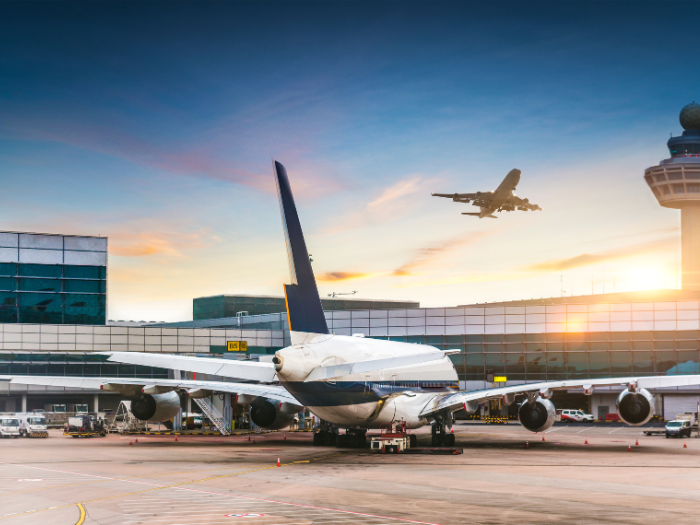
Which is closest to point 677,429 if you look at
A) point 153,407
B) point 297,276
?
point 297,276

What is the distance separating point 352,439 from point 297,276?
11488 mm

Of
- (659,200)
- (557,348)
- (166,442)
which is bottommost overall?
(166,442)

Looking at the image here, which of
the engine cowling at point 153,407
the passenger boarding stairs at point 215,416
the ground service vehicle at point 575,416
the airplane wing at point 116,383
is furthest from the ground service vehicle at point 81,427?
the ground service vehicle at point 575,416

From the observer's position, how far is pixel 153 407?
41.2m

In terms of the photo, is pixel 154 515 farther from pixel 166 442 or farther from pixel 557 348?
pixel 557 348

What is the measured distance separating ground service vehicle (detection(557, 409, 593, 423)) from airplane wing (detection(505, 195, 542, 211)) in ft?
64.6

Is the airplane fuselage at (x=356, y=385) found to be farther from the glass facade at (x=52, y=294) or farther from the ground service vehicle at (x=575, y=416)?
the glass facade at (x=52, y=294)

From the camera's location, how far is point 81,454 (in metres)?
Answer: 37.2

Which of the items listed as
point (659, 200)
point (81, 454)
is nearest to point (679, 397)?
point (81, 454)

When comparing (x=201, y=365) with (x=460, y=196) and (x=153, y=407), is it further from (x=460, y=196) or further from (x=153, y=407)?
(x=460, y=196)

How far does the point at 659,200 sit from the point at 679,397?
81697 millimetres

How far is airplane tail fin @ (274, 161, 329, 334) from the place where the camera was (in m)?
32.7

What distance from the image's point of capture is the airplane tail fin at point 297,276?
3272 cm

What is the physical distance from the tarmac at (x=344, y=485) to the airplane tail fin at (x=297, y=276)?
19.7ft
